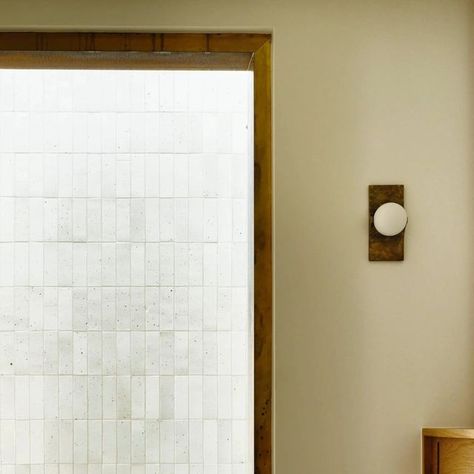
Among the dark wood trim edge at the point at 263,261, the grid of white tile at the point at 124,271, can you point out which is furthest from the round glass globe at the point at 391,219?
the grid of white tile at the point at 124,271

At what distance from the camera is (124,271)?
2.93 metres

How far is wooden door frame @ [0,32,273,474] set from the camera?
5.97 feet

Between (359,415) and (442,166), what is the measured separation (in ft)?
2.52

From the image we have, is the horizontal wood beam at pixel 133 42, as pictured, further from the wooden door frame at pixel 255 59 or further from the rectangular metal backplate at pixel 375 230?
the rectangular metal backplate at pixel 375 230

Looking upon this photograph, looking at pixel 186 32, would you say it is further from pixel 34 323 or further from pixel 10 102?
pixel 34 323

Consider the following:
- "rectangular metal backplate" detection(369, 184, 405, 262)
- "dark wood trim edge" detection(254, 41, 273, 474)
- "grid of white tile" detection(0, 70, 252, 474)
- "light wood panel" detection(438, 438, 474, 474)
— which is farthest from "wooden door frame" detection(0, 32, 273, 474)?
"grid of white tile" detection(0, 70, 252, 474)

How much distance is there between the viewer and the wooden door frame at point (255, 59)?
1.82 m

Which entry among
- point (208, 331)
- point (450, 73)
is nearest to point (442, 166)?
point (450, 73)

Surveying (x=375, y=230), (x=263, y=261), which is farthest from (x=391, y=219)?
(x=263, y=261)

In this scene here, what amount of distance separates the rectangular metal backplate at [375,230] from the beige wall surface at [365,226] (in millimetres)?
25

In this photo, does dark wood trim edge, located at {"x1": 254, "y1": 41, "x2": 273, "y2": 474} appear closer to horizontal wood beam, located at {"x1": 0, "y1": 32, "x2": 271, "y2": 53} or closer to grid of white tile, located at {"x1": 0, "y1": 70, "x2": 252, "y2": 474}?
horizontal wood beam, located at {"x1": 0, "y1": 32, "x2": 271, "y2": 53}

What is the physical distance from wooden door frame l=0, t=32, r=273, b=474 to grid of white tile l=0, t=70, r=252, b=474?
1054 millimetres

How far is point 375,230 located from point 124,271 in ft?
4.75

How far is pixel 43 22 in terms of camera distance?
1.80 metres
